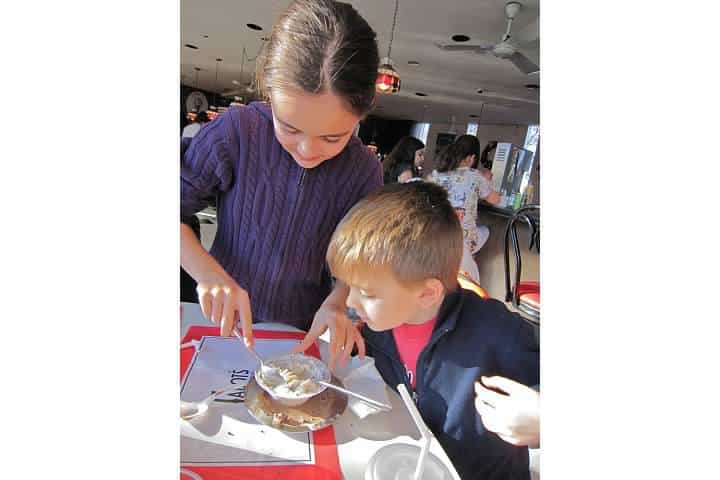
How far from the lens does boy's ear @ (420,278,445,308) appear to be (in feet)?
1.40

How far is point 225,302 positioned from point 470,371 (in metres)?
0.27

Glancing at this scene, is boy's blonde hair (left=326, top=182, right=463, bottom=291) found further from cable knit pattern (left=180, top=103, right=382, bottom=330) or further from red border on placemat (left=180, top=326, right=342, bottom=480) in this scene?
red border on placemat (left=180, top=326, right=342, bottom=480)

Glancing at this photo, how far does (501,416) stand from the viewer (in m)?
0.34

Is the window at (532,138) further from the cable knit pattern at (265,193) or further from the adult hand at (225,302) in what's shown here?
the adult hand at (225,302)

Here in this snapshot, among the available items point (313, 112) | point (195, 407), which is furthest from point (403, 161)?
point (195, 407)

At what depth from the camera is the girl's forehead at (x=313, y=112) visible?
30 centimetres

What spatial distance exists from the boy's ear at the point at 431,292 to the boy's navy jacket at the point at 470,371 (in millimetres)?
14

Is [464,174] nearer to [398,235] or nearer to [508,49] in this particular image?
[508,49]

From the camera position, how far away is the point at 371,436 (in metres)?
0.31
